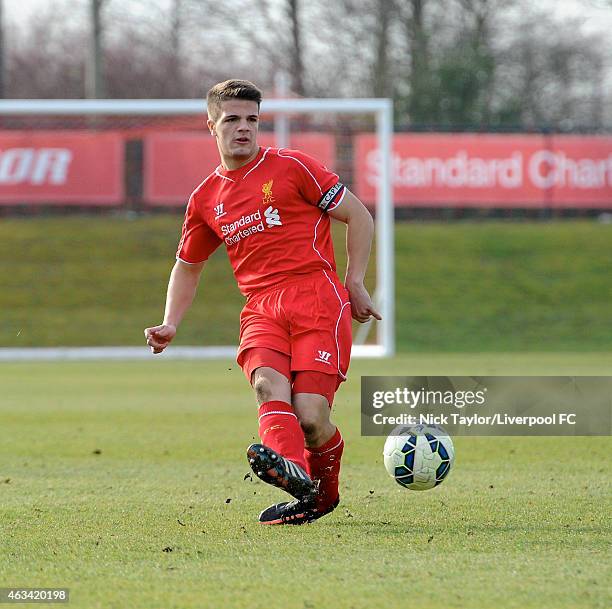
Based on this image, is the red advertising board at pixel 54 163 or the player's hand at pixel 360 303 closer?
the player's hand at pixel 360 303

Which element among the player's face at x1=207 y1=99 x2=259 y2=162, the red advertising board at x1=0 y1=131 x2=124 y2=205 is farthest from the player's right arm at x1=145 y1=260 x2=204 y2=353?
the red advertising board at x1=0 y1=131 x2=124 y2=205

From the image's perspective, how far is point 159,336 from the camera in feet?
20.5

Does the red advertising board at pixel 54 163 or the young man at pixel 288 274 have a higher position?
the red advertising board at pixel 54 163

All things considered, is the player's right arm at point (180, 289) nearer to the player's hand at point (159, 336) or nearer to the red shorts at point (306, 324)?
the player's hand at point (159, 336)

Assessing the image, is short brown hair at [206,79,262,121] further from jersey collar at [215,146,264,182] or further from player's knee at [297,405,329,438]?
player's knee at [297,405,329,438]

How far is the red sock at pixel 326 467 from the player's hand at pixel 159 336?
852mm

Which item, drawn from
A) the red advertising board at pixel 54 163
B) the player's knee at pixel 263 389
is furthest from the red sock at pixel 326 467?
the red advertising board at pixel 54 163

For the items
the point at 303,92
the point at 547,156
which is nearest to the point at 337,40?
the point at 303,92

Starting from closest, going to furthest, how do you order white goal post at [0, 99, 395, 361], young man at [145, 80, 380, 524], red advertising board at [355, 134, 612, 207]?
1. young man at [145, 80, 380, 524]
2. white goal post at [0, 99, 395, 361]
3. red advertising board at [355, 134, 612, 207]

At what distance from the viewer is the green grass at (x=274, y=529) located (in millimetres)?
4535

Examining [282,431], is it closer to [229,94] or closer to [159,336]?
[159,336]

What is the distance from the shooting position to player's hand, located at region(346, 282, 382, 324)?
241 inches

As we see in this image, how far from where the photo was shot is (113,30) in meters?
38.4

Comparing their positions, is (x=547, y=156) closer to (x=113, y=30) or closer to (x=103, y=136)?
(x=103, y=136)
